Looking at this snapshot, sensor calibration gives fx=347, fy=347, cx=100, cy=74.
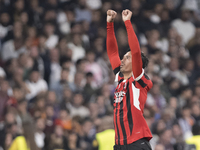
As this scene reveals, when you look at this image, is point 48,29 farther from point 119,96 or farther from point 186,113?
point 119,96

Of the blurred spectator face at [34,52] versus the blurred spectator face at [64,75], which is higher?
the blurred spectator face at [34,52]

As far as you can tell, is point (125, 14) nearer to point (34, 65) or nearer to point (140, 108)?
point (140, 108)

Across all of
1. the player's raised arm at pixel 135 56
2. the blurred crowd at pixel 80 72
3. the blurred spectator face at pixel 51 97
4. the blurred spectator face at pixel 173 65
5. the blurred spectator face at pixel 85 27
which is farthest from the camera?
the blurred spectator face at pixel 173 65

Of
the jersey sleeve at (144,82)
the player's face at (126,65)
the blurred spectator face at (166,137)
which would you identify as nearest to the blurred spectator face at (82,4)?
the blurred spectator face at (166,137)

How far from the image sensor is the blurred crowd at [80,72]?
652cm

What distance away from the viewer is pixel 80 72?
791cm

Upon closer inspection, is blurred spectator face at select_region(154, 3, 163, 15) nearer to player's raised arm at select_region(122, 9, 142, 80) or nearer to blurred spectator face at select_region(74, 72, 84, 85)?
blurred spectator face at select_region(74, 72, 84, 85)

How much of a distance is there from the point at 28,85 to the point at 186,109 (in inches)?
147

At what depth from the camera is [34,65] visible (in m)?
7.42

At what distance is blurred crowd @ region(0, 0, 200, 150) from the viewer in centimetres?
652

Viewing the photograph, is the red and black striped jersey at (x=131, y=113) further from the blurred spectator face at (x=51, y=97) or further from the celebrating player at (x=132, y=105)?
the blurred spectator face at (x=51, y=97)

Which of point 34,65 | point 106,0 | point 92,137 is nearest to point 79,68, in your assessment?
point 34,65

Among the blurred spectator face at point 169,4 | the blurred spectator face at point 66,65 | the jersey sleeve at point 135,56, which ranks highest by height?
the blurred spectator face at point 169,4

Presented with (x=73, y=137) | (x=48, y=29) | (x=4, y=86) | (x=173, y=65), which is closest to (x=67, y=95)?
(x=73, y=137)
